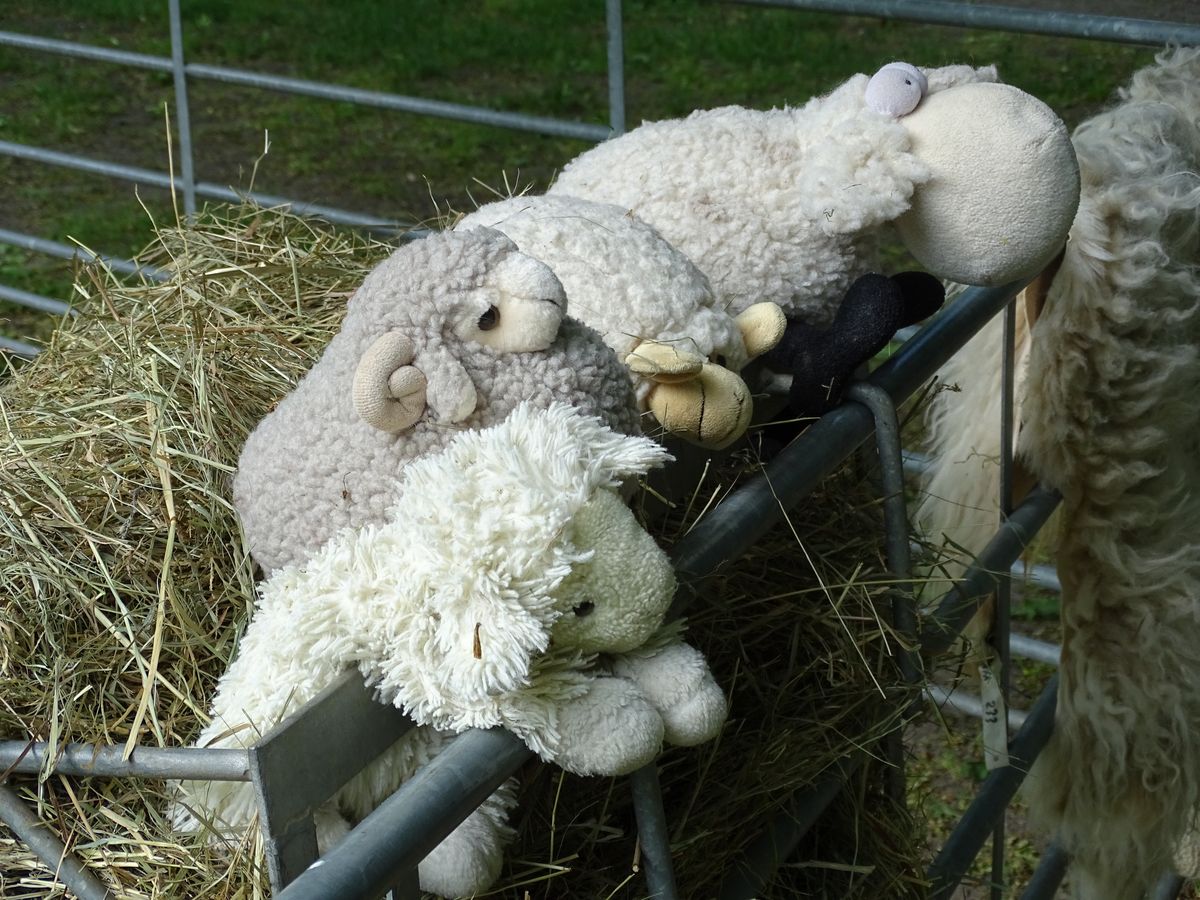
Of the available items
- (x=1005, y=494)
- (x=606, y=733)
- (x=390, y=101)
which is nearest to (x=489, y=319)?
(x=606, y=733)

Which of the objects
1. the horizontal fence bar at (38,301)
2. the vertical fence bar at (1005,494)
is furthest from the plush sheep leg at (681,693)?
the horizontal fence bar at (38,301)

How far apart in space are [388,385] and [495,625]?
0.16 metres

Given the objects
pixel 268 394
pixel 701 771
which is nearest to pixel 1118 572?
pixel 701 771

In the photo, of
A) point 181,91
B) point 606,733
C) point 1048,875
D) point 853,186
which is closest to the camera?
point 606,733

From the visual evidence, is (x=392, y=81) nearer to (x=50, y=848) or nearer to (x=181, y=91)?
(x=181, y=91)

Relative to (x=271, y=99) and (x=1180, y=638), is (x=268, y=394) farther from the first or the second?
(x=271, y=99)

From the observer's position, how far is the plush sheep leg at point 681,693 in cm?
83

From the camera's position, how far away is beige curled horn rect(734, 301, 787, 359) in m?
1.07

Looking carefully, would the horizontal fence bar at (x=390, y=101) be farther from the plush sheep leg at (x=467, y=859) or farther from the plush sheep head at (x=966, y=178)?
the plush sheep leg at (x=467, y=859)

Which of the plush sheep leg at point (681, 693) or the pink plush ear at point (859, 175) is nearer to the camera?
the plush sheep leg at point (681, 693)

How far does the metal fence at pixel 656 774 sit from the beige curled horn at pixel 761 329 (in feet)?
0.26

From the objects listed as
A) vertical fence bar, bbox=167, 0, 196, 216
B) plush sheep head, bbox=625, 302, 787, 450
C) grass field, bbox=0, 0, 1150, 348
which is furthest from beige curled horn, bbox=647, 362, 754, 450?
grass field, bbox=0, 0, 1150, 348

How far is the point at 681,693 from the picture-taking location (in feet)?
2.73

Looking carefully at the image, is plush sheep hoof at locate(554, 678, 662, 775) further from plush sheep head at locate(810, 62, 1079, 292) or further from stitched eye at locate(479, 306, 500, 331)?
plush sheep head at locate(810, 62, 1079, 292)
